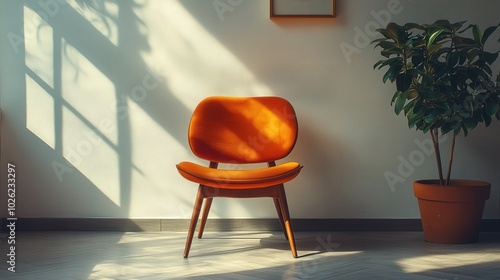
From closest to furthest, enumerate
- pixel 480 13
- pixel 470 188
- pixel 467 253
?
pixel 467 253 → pixel 470 188 → pixel 480 13

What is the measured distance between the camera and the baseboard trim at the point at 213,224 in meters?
4.15

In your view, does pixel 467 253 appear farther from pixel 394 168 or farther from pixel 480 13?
pixel 480 13

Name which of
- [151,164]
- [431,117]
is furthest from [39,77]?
[431,117]

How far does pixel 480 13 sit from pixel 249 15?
58.1 inches

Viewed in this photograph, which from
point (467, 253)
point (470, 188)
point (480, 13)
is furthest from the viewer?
point (480, 13)

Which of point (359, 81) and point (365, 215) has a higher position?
Answer: point (359, 81)

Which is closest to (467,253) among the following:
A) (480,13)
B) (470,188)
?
(470,188)

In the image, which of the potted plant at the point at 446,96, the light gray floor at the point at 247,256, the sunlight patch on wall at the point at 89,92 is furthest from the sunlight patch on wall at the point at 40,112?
the potted plant at the point at 446,96

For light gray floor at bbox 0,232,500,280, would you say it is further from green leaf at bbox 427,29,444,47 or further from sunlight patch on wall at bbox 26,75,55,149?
green leaf at bbox 427,29,444,47

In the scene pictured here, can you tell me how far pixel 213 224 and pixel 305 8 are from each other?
1.51 m

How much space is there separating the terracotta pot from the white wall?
0.38 m

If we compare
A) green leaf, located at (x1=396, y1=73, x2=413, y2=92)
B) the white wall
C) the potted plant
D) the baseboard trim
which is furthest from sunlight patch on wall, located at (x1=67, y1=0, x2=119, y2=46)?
green leaf, located at (x1=396, y1=73, x2=413, y2=92)

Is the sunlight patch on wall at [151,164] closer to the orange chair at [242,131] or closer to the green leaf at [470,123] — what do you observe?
the orange chair at [242,131]

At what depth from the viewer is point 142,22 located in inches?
163
